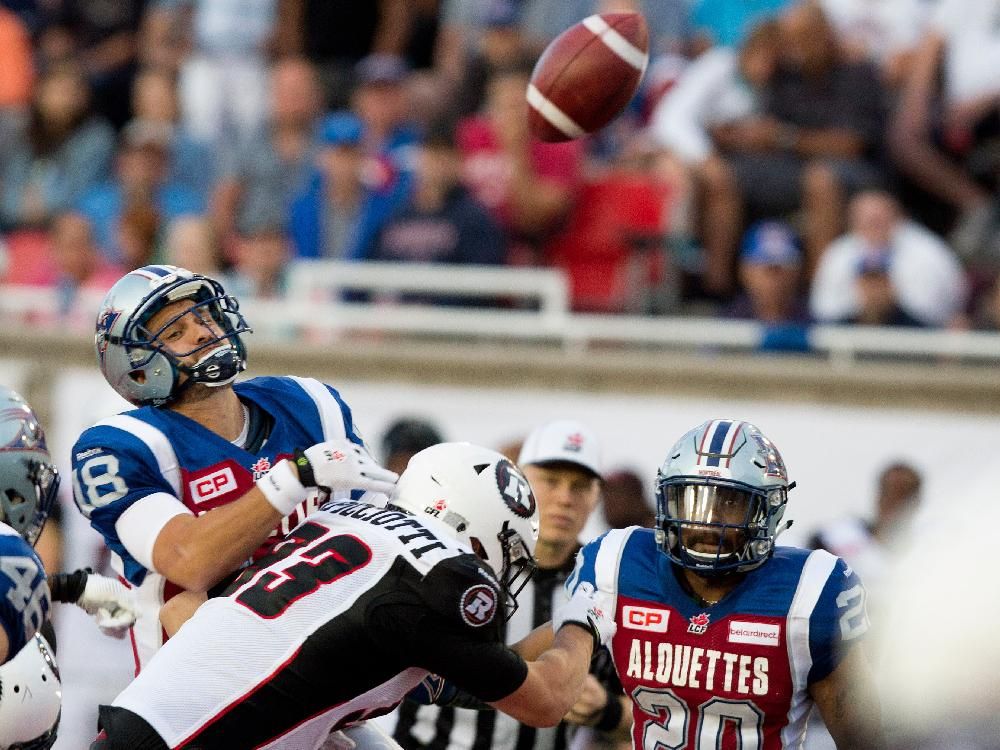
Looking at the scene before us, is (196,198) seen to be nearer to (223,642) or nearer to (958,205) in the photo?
(958,205)

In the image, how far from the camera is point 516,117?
9609mm

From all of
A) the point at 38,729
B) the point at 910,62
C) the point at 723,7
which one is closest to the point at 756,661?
the point at 38,729

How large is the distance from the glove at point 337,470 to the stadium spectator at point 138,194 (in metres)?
7.02

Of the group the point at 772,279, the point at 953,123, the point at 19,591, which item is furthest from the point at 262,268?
the point at 19,591

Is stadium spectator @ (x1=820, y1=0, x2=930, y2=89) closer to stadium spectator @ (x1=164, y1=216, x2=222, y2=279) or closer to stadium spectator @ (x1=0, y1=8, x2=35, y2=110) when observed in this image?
stadium spectator @ (x1=164, y1=216, x2=222, y2=279)

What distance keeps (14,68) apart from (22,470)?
27.6 feet

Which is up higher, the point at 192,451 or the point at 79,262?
the point at 192,451

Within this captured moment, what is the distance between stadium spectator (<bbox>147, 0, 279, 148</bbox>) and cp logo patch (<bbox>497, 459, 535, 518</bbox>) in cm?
760

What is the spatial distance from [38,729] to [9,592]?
0.96m

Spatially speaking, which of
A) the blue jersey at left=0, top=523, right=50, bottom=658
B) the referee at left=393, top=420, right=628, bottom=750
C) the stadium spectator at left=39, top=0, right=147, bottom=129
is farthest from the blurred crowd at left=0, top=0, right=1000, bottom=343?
the blue jersey at left=0, top=523, right=50, bottom=658

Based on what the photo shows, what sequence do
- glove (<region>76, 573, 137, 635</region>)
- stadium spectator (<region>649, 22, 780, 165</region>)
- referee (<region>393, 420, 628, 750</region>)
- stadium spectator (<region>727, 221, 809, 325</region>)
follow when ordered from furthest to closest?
stadium spectator (<region>649, 22, 780, 165</region>)
stadium spectator (<region>727, 221, 809, 325</region>)
referee (<region>393, 420, 628, 750</region>)
glove (<region>76, 573, 137, 635</region>)

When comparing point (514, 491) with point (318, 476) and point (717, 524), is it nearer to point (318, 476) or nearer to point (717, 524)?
point (318, 476)

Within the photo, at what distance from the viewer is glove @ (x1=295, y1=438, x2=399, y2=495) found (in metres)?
4.02

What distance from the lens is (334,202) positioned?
10.2 m
